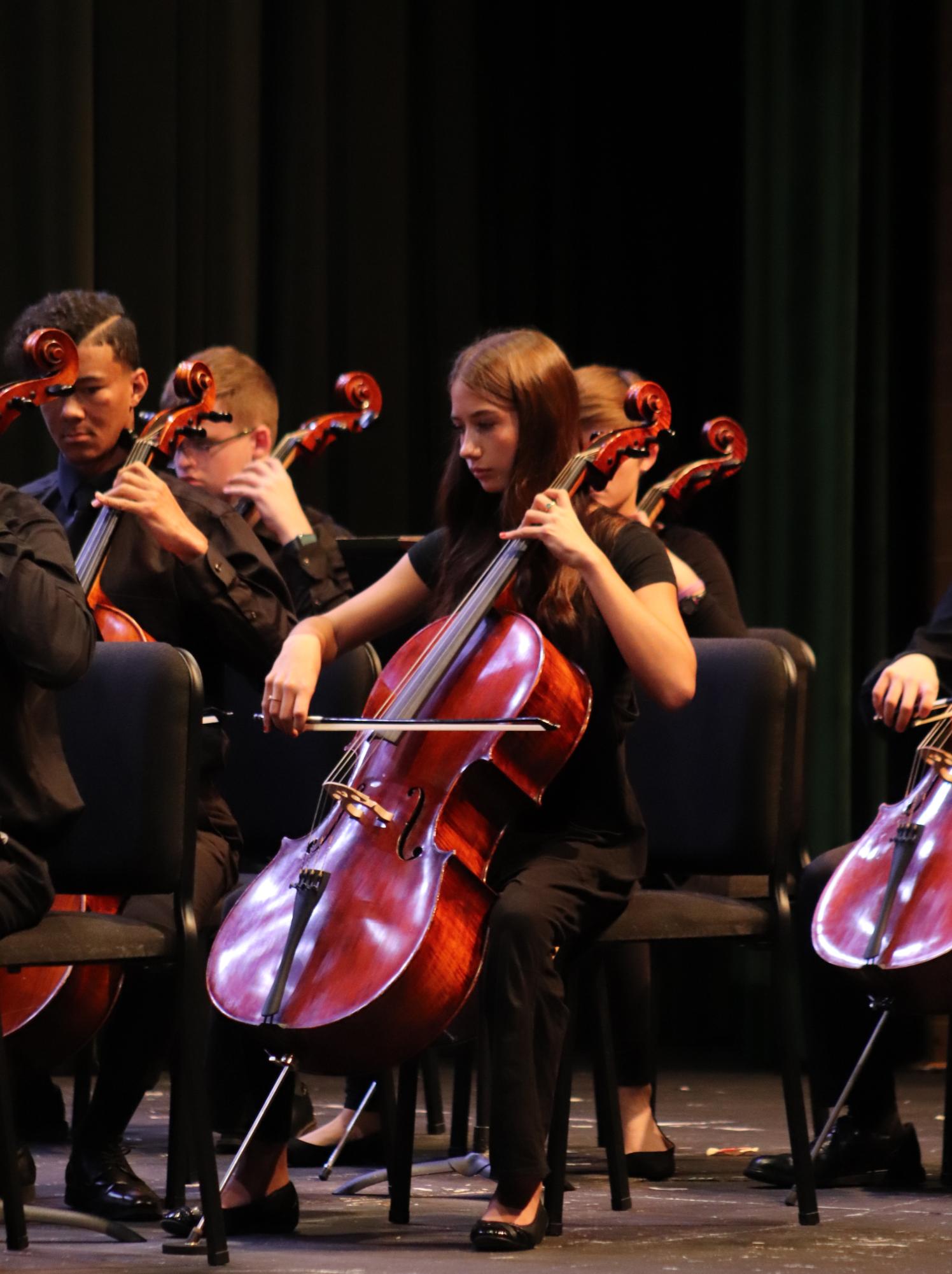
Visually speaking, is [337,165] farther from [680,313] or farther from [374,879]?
[374,879]

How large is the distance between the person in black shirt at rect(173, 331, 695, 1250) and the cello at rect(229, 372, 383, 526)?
669 millimetres

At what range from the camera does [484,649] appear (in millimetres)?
2525

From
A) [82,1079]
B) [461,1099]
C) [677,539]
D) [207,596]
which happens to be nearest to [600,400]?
[677,539]

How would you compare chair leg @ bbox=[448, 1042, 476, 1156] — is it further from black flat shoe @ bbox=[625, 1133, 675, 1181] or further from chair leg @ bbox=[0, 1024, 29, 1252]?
chair leg @ bbox=[0, 1024, 29, 1252]

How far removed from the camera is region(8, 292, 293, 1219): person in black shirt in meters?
2.75

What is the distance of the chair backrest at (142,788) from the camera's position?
2.44 metres

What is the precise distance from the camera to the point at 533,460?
2.67 metres

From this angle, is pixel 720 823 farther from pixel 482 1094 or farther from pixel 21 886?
pixel 21 886

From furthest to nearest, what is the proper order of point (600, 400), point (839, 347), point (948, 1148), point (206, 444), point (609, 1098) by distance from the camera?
point (839, 347), point (206, 444), point (600, 400), point (948, 1148), point (609, 1098)

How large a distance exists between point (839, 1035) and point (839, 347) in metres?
1.96

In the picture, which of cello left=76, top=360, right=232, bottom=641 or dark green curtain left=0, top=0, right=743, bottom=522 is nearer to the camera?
cello left=76, top=360, right=232, bottom=641

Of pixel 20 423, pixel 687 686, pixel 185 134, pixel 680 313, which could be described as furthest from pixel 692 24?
pixel 687 686

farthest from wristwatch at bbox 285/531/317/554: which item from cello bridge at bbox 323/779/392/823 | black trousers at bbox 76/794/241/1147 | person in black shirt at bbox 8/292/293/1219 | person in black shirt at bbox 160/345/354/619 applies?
cello bridge at bbox 323/779/392/823

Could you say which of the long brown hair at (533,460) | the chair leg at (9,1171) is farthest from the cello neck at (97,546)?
the chair leg at (9,1171)
